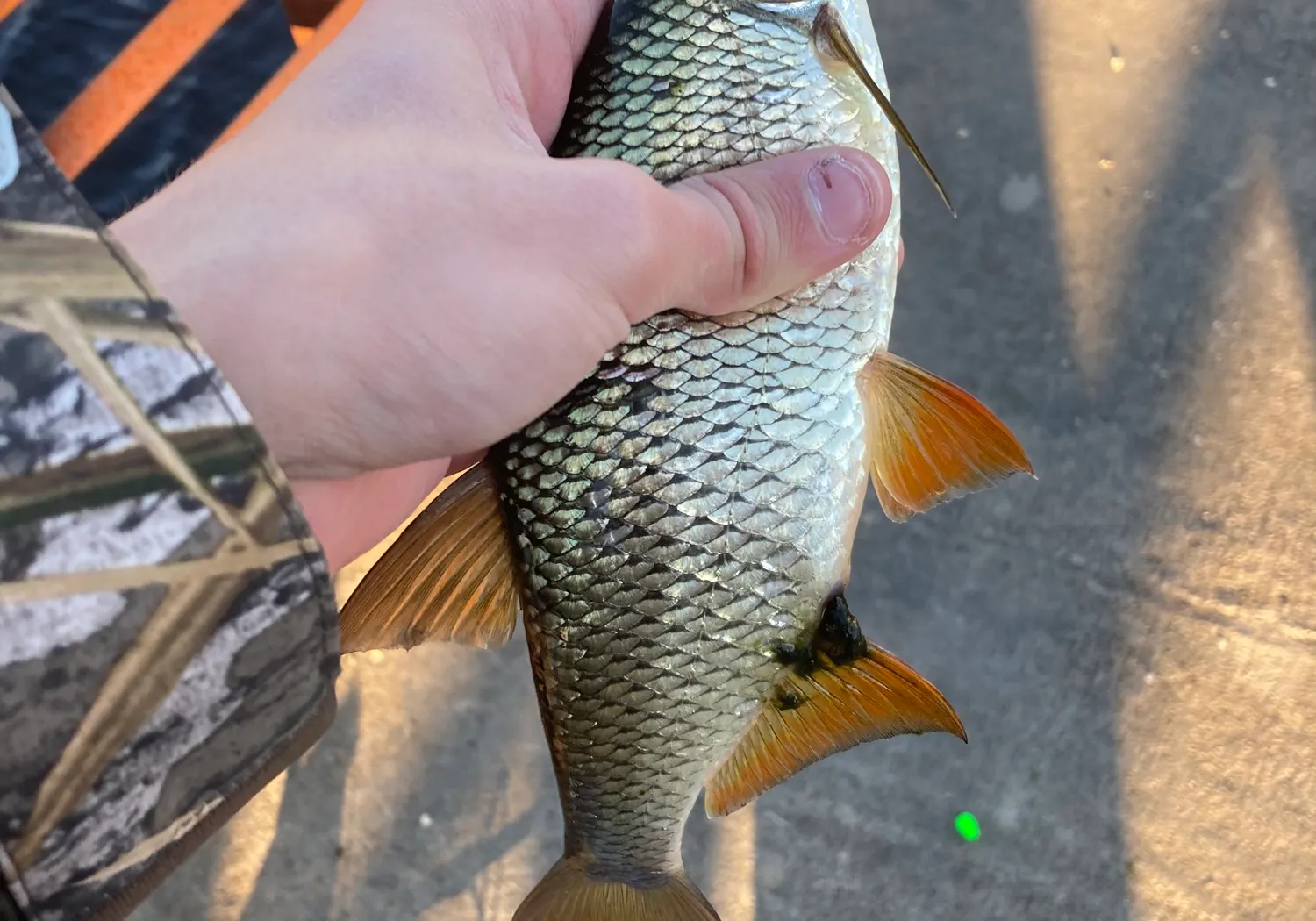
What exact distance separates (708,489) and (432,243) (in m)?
0.40

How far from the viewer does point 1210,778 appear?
73.9 inches

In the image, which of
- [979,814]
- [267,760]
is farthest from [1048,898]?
[267,760]

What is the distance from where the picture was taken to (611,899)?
1260 millimetres

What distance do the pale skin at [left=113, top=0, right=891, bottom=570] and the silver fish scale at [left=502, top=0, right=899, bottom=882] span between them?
0.19 ft

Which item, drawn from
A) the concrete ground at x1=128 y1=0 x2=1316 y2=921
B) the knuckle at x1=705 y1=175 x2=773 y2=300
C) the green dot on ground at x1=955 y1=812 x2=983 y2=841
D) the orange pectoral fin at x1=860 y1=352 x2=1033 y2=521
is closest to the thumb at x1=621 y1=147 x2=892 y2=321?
the knuckle at x1=705 y1=175 x2=773 y2=300

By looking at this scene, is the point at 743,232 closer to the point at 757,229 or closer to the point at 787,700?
the point at 757,229

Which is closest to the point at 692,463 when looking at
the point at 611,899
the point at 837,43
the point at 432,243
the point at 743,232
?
the point at 743,232

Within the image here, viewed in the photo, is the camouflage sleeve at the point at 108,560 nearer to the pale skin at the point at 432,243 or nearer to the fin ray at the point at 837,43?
the pale skin at the point at 432,243

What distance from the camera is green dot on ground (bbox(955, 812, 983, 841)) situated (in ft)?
6.22

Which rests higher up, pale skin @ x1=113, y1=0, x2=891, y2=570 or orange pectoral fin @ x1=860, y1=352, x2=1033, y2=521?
pale skin @ x1=113, y1=0, x2=891, y2=570

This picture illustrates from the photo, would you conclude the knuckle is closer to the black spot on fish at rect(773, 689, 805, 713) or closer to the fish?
the fish

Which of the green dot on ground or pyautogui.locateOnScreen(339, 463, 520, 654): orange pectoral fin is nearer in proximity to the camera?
pyautogui.locateOnScreen(339, 463, 520, 654): orange pectoral fin

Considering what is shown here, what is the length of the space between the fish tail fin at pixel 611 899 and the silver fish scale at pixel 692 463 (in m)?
0.20

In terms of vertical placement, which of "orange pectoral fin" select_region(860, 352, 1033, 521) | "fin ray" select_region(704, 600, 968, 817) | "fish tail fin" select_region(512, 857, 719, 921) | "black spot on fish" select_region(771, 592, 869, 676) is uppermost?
"orange pectoral fin" select_region(860, 352, 1033, 521)
